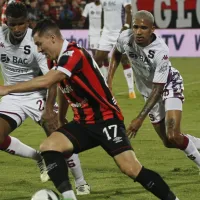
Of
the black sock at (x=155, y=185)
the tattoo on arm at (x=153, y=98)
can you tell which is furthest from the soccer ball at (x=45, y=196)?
the tattoo on arm at (x=153, y=98)

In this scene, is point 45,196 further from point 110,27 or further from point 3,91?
point 110,27

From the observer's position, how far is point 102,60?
18.0 metres

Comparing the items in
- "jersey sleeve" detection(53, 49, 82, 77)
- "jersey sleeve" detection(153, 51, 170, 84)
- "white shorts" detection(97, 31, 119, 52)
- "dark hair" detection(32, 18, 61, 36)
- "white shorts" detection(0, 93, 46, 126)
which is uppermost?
"dark hair" detection(32, 18, 61, 36)

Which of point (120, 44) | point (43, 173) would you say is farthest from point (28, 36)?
point (43, 173)

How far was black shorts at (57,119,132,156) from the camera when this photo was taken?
23.1 ft

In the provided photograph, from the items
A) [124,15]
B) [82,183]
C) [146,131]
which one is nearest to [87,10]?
[124,15]

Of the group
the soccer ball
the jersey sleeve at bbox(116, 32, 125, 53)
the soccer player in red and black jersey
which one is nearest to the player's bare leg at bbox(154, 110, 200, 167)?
the jersey sleeve at bbox(116, 32, 125, 53)

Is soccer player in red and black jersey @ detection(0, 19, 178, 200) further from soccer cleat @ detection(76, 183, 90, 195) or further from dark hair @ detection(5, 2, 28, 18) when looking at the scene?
dark hair @ detection(5, 2, 28, 18)

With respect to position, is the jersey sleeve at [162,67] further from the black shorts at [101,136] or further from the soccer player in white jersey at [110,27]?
the soccer player in white jersey at [110,27]

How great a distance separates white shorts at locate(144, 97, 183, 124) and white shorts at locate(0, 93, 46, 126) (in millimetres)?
1290

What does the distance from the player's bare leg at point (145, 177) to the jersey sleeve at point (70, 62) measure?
89cm

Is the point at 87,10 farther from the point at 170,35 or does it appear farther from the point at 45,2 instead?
the point at 45,2

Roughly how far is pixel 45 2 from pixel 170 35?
5.54 metres

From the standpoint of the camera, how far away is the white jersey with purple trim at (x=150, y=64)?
28.5 feet
